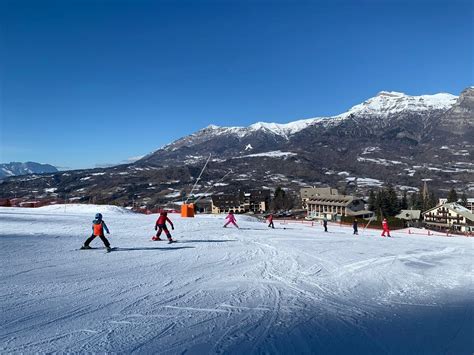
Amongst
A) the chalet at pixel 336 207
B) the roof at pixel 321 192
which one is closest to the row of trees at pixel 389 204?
the chalet at pixel 336 207

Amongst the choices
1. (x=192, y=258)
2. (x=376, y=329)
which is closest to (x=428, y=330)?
(x=376, y=329)

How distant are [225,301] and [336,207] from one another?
102 meters

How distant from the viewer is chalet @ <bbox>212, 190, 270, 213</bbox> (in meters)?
135

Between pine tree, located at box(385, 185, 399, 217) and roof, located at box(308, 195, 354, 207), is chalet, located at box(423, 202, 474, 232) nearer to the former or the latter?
pine tree, located at box(385, 185, 399, 217)

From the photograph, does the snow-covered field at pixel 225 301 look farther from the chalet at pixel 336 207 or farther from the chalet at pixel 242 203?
the chalet at pixel 242 203

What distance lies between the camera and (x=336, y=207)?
105688 mm

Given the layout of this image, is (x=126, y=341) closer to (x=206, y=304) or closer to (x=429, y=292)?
(x=206, y=304)

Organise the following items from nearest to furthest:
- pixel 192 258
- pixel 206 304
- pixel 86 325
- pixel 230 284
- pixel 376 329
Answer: pixel 86 325
pixel 376 329
pixel 206 304
pixel 230 284
pixel 192 258

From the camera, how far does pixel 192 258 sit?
12.5 metres

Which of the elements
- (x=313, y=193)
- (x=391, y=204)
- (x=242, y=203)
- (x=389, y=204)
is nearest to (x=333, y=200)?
(x=389, y=204)

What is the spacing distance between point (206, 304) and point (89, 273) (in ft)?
12.6

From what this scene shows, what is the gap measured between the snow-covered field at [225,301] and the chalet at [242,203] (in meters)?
120

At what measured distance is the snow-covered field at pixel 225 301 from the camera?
565 centimetres

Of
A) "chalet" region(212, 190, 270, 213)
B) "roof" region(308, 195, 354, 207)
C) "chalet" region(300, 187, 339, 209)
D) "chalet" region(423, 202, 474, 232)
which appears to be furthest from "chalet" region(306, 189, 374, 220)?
"chalet" region(212, 190, 270, 213)
